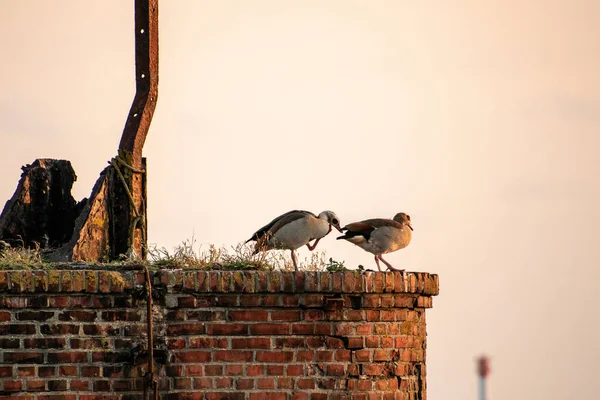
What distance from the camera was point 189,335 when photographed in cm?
844

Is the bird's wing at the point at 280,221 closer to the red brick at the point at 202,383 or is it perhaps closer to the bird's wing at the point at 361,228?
the bird's wing at the point at 361,228

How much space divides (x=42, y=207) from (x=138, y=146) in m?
1.15

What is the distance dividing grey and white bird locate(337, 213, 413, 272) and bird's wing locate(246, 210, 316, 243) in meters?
0.46

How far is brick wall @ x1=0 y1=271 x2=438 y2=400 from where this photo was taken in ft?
27.4

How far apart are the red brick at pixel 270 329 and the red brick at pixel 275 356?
5.1 inches

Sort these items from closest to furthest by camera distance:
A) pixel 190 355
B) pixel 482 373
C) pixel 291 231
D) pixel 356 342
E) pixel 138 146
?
pixel 190 355 → pixel 356 342 → pixel 291 231 → pixel 138 146 → pixel 482 373

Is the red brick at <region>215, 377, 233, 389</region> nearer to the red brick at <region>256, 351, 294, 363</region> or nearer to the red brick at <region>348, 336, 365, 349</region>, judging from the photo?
the red brick at <region>256, 351, 294, 363</region>

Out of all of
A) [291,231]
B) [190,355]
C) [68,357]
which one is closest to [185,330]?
[190,355]

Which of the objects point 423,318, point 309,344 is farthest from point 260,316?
point 423,318

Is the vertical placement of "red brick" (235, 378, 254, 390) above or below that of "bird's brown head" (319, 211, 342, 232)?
below

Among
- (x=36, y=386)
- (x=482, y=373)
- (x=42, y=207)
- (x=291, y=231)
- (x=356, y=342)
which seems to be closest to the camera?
(x=36, y=386)

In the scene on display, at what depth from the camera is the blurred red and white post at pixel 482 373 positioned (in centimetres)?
3944

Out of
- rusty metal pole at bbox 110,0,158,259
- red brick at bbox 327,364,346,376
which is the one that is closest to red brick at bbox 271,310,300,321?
red brick at bbox 327,364,346,376

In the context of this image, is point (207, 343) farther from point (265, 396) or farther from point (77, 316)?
point (77, 316)
